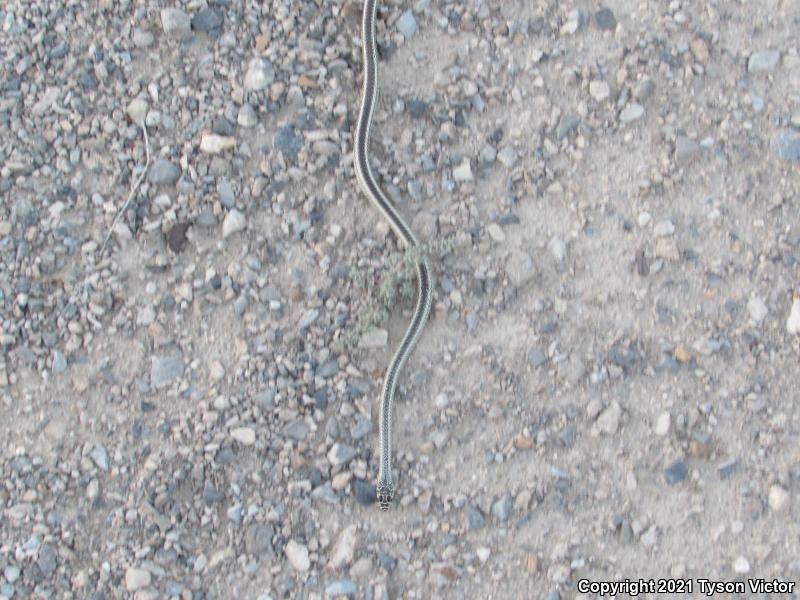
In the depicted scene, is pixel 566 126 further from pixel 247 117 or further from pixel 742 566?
pixel 742 566

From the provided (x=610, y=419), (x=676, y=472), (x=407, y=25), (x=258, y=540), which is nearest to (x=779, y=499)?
(x=676, y=472)

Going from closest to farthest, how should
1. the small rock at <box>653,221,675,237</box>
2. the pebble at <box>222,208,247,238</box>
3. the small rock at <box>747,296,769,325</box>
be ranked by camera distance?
the small rock at <box>747,296,769,325</box> < the small rock at <box>653,221,675,237</box> < the pebble at <box>222,208,247,238</box>

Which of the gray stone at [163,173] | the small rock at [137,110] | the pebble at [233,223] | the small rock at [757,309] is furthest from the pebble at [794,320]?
the small rock at [137,110]

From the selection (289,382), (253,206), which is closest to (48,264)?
(253,206)

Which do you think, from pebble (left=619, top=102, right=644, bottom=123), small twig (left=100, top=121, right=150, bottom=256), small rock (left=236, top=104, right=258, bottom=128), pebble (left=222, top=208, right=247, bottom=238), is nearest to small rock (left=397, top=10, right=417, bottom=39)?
small rock (left=236, top=104, right=258, bottom=128)

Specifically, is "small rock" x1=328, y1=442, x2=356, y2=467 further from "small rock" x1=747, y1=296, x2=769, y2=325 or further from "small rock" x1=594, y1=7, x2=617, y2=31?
"small rock" x1=594, y1=7, x2=617, y2=31
